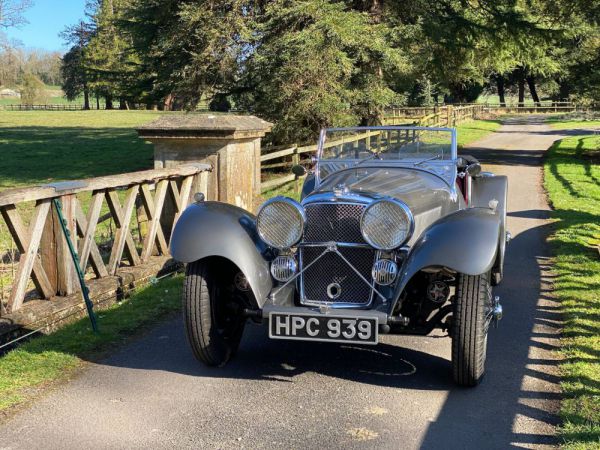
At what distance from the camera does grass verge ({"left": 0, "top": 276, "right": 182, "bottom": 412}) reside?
467cm

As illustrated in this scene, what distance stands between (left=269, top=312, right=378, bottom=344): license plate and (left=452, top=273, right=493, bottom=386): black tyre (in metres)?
0.54

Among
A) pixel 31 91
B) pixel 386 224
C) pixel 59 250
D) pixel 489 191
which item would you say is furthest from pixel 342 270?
pixel 31 91

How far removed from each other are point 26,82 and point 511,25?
300 ft

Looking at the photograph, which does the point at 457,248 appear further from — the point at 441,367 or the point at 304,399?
the point at 304,399

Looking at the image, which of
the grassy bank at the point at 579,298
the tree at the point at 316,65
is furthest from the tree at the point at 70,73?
the grassy bank at the point at 579,298

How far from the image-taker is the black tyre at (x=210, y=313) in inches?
192

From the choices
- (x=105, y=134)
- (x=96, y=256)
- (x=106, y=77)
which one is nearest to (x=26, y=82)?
(x=105, y=134)

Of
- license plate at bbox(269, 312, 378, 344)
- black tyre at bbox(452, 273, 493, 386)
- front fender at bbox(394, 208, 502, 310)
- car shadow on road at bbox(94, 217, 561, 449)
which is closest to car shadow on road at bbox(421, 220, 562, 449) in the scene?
car shadow on road at bbox(94, 217, 561, 449)

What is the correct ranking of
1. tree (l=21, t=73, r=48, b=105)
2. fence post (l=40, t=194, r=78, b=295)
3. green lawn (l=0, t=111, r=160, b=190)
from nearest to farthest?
fence post (l=40, t=194, r=78, b=295) < green lawn (l=0, t=111, r=160, b=190) < tree (l=21, t=73, r=48, b=105)

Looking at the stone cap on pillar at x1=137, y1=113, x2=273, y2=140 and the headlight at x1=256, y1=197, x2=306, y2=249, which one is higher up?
the stone cap on pillar at x1=137, y1=113, x2=273, y2=140

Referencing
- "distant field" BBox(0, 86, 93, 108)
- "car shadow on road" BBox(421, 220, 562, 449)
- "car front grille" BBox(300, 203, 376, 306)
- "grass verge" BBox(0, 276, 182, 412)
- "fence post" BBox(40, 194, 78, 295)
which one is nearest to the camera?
"car shadow on road" BBox(421, 220, 562, 449)

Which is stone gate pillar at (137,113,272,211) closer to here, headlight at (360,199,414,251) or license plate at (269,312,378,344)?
headlight at (360,199,414,251)

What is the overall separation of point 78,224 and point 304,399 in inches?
122

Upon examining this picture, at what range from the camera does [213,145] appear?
28.1 ft
